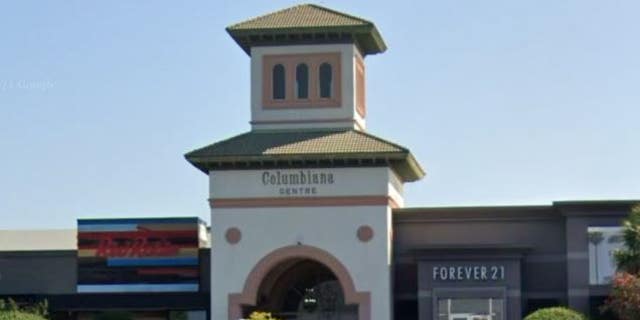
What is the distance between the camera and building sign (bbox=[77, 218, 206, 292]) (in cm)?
6681

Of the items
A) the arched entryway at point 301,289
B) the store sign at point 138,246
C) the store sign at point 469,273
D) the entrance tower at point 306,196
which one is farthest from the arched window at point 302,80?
the store sign at point 469,273

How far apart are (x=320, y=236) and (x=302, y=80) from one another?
6.85 metres

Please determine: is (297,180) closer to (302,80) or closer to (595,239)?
(302,80)

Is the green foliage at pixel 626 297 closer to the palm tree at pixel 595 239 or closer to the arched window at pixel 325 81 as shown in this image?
the palm tree at pixel 595 239

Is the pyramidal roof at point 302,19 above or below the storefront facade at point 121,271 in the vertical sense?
above

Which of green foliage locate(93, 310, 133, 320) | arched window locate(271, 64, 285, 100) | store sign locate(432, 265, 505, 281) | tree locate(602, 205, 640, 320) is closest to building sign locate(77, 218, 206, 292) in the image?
green foliage locate(93, 310, 133, 320)

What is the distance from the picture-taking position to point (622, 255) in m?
60.3

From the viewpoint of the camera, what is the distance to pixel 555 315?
58781 millimetres

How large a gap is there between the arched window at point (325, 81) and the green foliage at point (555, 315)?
12683 millimetres

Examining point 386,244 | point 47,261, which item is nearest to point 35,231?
point 47,261

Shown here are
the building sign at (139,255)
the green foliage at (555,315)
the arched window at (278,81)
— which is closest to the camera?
the green foliage at (555,315)

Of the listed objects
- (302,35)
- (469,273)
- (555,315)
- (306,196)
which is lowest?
(555,315)

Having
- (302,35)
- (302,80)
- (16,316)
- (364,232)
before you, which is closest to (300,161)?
(364,232)

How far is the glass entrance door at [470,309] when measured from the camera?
6181 cm
